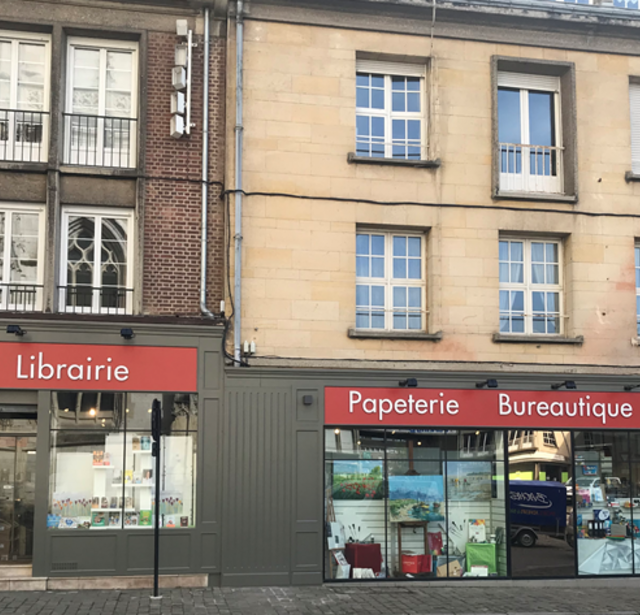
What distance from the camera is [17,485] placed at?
14.2m

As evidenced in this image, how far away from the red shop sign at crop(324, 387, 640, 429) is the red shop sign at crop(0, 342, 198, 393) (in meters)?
2.55

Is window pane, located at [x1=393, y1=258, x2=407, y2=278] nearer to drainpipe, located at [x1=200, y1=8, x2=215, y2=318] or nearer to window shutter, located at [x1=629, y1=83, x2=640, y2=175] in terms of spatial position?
drainpipe, located at [x1=200, y1=8, x2=215, y2=318]

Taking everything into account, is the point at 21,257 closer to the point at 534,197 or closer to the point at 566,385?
the point at 534,197

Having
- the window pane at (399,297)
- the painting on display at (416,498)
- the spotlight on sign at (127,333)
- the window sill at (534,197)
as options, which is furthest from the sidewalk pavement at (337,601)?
the window sill at (534,197)

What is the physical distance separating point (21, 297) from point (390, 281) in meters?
6.38

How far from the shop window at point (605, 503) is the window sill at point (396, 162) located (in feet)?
18.2

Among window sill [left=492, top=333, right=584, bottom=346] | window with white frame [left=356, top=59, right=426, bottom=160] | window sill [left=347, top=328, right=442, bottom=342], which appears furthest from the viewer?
window with white frame [left=356, top=59, right=426, bottom=160]

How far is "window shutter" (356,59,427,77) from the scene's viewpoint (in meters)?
16.2

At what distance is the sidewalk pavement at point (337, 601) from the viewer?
12602 millimetres

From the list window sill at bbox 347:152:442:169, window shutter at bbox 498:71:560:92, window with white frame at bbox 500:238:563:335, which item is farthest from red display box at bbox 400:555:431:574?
window shutter at bbox 498:71:560:92

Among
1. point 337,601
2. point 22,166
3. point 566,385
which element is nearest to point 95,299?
point 22,166

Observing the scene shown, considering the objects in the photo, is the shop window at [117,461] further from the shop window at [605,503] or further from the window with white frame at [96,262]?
the shop window at [605,503]

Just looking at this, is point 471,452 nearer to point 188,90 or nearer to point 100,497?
point 100,497

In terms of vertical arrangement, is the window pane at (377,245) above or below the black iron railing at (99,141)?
below
